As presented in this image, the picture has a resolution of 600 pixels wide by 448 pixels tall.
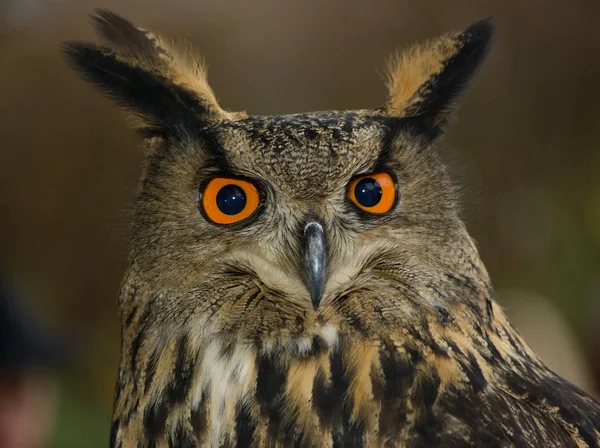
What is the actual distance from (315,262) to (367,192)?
150mm

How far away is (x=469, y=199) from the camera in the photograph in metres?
1.25

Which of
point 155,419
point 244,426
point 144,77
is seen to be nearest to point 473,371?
point 244,426

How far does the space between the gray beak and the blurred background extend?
13.0 feet

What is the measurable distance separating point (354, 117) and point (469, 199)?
0.90 ft

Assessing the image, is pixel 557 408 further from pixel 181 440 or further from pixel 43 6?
pixel 43 6

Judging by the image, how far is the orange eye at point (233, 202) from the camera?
3.51ft

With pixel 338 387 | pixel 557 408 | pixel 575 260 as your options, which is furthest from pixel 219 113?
pixel 575 260

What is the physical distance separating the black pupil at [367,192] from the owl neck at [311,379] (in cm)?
18

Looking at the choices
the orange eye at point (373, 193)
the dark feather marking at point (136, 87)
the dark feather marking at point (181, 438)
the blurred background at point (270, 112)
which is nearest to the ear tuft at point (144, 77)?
the dark feather marking at point (136, 87)

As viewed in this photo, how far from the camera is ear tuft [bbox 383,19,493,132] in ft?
3.88

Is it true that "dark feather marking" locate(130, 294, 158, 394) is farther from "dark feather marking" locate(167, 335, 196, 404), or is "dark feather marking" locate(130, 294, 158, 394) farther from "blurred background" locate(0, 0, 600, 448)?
"blurred background" locate(0, 0, 600, 448)

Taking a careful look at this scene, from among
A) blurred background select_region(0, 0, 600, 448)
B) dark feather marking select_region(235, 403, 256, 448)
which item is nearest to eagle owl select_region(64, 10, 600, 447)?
dark feather marking select_region(235, 403, 256, 448)

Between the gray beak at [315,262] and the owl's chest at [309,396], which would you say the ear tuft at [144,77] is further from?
the owl's chest at [309,396]

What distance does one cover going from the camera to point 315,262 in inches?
39.0
